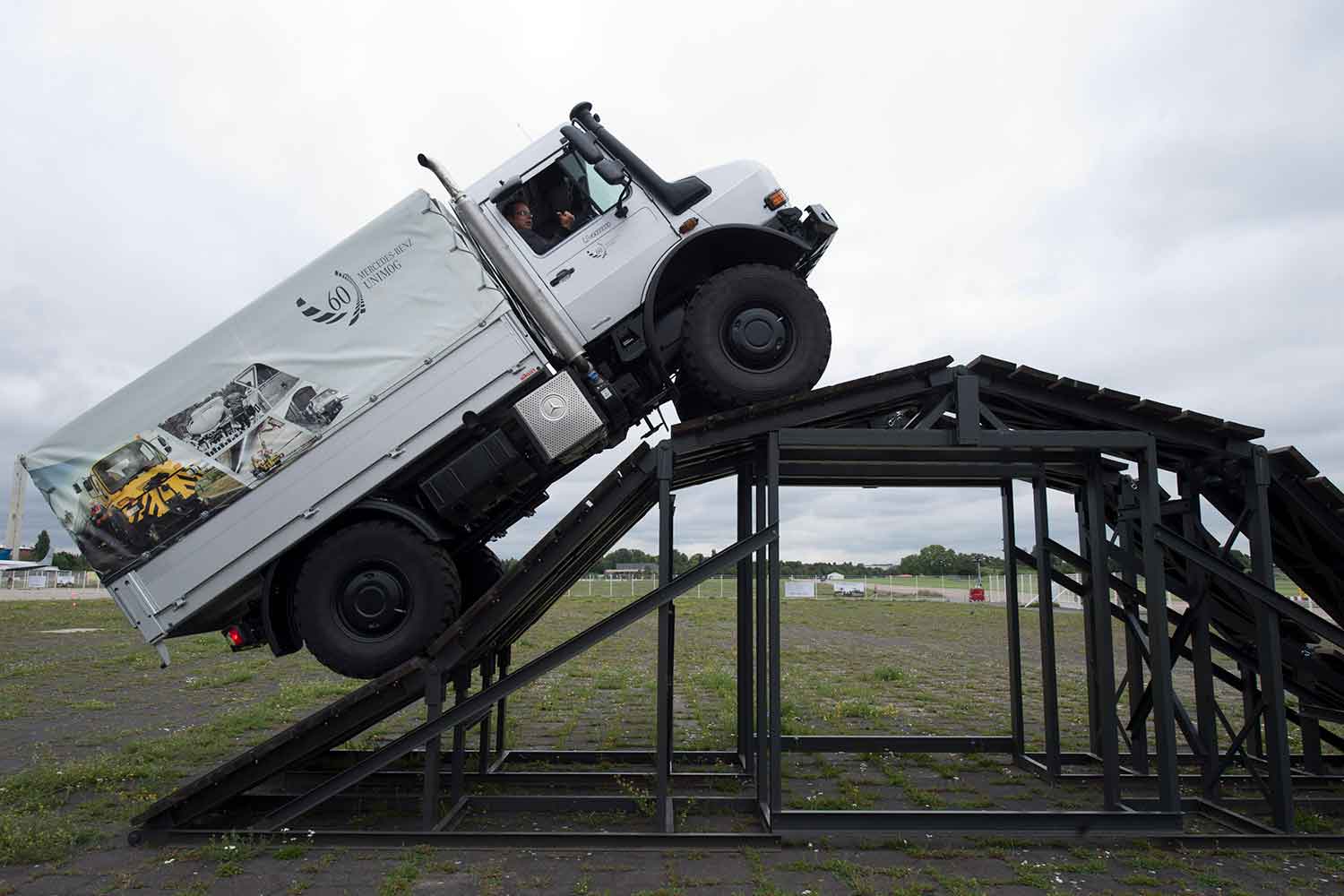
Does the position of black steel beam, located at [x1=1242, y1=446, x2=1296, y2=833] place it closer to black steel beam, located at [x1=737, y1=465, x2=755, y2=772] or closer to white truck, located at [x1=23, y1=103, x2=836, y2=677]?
white truck, located at [x1=23, y1=103, x2=836, y2=677]

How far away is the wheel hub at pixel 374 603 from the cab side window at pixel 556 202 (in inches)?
113

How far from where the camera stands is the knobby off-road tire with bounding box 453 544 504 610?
8.12 m

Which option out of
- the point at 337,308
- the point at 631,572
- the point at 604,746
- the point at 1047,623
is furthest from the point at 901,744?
the point at 631,572

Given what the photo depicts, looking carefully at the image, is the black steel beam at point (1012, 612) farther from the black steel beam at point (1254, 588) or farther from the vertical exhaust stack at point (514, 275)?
the vertical exhaust stack at point (514, 275)

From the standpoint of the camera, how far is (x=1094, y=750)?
9.25 m

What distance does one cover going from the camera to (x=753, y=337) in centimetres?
707

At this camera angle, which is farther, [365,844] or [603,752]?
[603,752]

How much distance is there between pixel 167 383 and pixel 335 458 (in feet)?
4.50

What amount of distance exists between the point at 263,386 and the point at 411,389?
111 centimetres

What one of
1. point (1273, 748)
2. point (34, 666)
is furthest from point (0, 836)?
point (34, 666)

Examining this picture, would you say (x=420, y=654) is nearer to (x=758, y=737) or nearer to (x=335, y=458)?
(x=335, y=458)

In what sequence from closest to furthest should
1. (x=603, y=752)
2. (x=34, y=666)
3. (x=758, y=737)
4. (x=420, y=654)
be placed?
(x=420, y=654) < (x=758, y=737) < (x=603, y=752) < (x=34, y=666)

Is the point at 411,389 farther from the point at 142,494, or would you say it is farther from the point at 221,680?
the point at 221,680

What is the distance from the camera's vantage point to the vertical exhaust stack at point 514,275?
22.5 feet
